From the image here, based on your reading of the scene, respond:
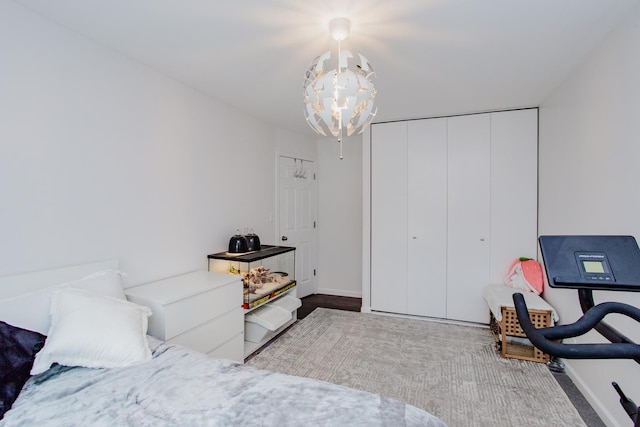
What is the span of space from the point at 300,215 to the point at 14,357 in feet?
11.7

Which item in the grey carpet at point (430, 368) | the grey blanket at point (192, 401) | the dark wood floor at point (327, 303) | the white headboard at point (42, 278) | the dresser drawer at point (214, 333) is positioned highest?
the white headboard at point (42, 278)

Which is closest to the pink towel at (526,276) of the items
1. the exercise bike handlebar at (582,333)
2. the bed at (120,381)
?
the exercise bike handlebar at (582,333)

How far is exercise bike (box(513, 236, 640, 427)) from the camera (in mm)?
979

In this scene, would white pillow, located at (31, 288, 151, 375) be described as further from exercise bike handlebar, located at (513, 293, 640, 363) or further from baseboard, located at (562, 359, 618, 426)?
baseboard, located at (562, 359, 618, 426)

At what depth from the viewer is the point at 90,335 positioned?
1.53m

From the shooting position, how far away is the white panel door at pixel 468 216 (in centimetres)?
360

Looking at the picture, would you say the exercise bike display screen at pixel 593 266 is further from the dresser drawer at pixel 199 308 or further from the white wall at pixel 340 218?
the white wall at pixel 340 218

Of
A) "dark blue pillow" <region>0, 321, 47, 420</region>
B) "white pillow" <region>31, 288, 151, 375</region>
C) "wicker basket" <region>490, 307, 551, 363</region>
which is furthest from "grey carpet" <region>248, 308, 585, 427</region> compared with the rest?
"dark blue pillow" <region>0, 321, 47, 420</region>

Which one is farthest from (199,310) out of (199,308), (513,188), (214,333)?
(513,188)

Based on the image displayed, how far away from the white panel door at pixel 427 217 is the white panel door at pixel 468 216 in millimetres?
79

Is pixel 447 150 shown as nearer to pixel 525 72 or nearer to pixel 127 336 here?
pixel 525 72

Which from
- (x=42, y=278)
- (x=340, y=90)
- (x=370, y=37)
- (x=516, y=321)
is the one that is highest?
(x=370, y=37)

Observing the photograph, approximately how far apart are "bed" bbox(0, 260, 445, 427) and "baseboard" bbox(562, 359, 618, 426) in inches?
66.6

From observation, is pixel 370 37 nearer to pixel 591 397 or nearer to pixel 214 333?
pixel 214 333
